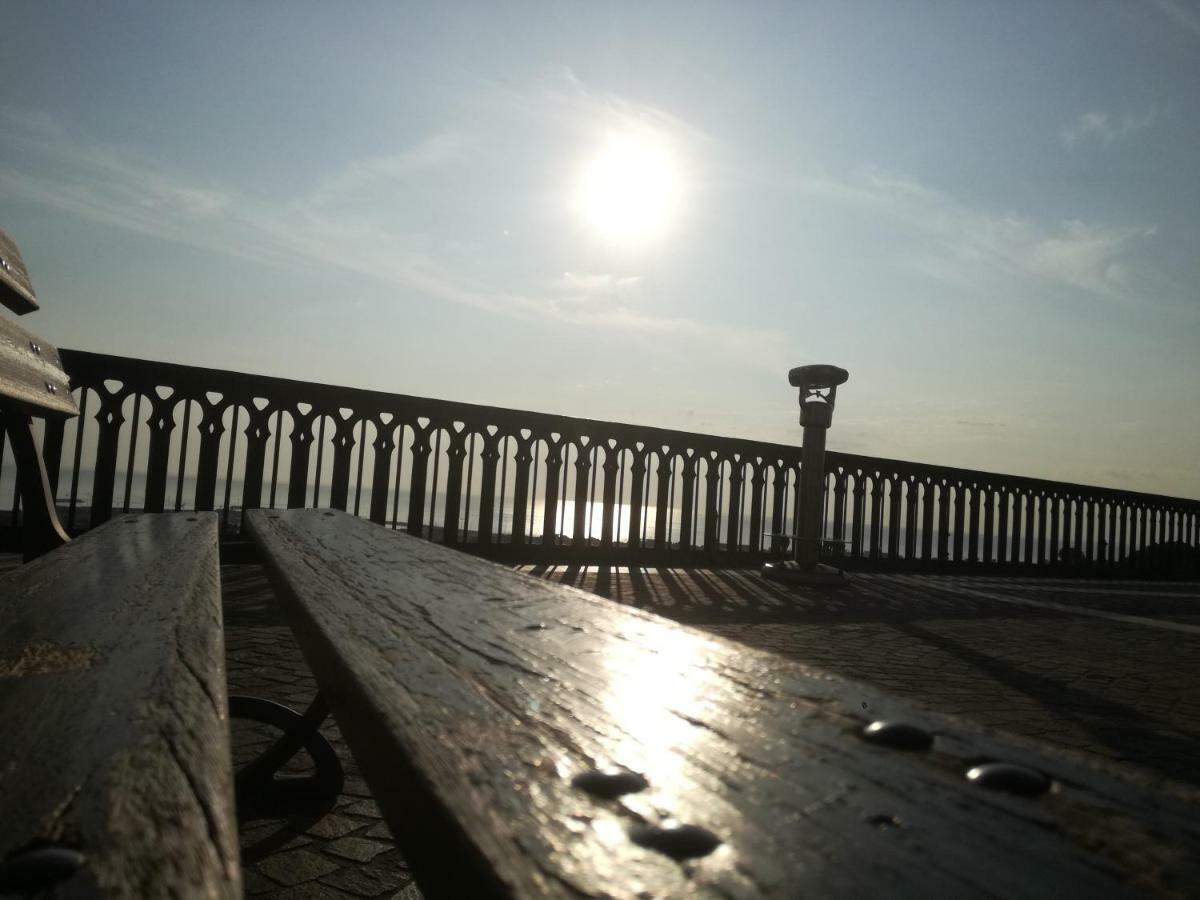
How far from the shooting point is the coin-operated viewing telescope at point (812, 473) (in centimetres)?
774

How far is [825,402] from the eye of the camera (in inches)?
307

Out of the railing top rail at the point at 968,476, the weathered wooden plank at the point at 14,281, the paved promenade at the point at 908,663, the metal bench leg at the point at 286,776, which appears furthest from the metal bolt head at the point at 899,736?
the railing top rail at the point at 968,476

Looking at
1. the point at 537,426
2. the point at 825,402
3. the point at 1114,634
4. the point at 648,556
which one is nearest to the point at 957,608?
the point at 1114,634

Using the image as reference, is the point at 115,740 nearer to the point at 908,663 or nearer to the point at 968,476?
the point at 908,663

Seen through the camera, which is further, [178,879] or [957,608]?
[957,608]

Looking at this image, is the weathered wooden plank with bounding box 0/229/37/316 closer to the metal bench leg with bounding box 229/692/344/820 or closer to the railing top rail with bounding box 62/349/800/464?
the metal bench leg with bounding box 229/692/344/820

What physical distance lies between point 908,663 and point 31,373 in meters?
3.84

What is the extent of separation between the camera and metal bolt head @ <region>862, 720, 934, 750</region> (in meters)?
0.56

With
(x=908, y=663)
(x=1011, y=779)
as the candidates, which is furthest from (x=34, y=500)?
(x=908, y=663)

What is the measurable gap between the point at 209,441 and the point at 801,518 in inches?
216

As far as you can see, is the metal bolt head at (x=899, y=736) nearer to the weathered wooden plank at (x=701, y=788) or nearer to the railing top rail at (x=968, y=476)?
the weathered wooden plank at (x=701, y=788)

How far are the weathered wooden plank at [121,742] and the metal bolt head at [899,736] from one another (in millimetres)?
418

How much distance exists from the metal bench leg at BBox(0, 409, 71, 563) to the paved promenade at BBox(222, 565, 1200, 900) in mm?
871

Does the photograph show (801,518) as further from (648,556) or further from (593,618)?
(593,618)
